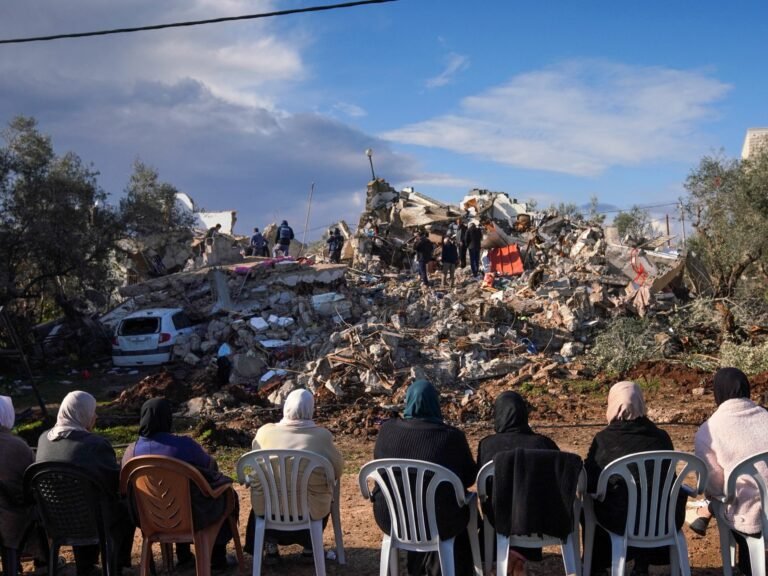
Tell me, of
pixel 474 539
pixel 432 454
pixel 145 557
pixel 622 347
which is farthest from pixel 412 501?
pixel 622 347

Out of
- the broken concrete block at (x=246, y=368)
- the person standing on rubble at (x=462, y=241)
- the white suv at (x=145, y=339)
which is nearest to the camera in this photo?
the broken concrete block at (x=246, y=368)

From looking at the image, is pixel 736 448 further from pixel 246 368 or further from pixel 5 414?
pixel 246 368

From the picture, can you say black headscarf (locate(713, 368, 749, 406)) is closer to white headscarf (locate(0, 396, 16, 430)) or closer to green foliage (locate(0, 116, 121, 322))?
white headscarf (locate(0, 396, 16, 430))

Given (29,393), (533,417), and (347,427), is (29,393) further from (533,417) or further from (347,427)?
(533,417)

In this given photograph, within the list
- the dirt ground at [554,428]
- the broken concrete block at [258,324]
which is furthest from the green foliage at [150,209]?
the dirt ground at [554,428]

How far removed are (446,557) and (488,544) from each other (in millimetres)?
365

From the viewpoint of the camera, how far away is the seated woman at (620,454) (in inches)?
185

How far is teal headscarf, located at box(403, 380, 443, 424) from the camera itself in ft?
16.6

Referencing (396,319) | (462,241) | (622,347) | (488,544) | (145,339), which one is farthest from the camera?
(462,241)

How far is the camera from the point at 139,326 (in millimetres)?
19125

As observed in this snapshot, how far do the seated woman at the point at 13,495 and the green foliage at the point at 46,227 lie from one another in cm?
1511

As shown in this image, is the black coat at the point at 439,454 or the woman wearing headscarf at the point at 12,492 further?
the woman wearing headscarf at the point at 12,492

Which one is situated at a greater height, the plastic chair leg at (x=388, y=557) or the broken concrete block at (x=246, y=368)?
the broken concrete block at (x=246, y=368)

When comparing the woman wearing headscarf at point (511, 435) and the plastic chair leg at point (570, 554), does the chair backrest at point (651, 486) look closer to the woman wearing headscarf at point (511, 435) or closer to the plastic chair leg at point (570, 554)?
the plastic chair leg at point (570, 554)
